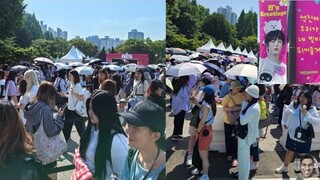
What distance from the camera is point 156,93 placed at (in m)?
2.42

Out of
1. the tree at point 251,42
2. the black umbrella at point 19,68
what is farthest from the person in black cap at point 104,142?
the tree at point 251,42

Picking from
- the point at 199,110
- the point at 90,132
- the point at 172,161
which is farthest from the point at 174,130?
the point at 90,132

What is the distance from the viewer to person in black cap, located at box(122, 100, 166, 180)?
1.85m

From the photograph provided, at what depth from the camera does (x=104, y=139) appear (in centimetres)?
212

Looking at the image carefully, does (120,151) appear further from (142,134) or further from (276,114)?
(276,114)

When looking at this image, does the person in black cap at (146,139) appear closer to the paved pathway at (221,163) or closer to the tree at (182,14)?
the tree at (182,14)

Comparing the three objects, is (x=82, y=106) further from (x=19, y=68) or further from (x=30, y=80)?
(x=19, y=68)

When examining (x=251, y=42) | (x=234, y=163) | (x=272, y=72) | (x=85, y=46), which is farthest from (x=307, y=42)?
(x=251, y=42)

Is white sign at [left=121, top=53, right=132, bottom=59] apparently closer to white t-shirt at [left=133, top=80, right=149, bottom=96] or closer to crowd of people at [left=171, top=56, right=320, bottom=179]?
white t-shirt at [left=133, top=80, right=149, bottom=96]

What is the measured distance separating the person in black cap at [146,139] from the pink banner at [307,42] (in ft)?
9.15

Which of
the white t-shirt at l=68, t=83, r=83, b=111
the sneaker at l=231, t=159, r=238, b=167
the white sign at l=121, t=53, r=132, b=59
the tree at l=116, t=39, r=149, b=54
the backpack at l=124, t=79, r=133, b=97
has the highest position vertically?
the tree at l=116, t=39, r=149, b=54

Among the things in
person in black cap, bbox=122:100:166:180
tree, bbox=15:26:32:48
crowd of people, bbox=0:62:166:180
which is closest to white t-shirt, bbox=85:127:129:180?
crowd of people, bbox=0:62:166:180

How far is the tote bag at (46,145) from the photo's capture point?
3459mm

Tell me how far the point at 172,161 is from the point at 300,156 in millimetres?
1832
